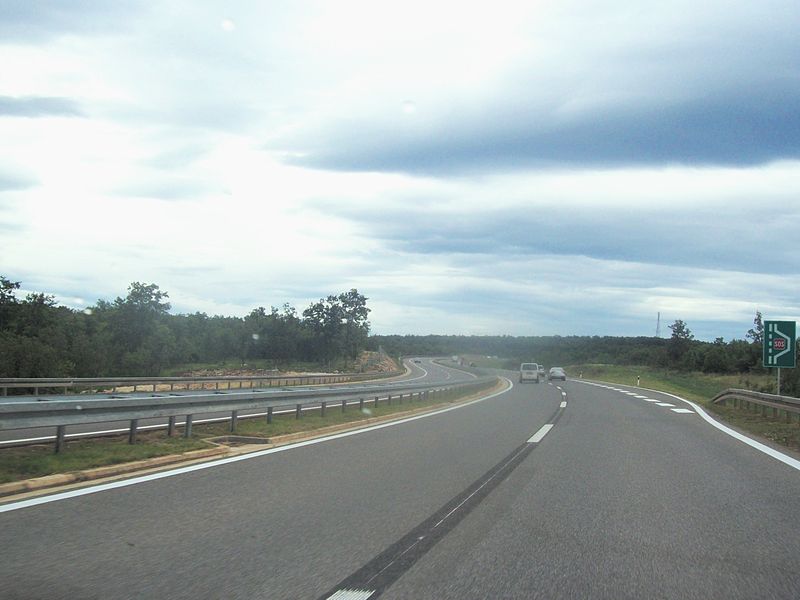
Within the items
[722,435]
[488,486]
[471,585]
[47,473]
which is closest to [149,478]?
[47,473]

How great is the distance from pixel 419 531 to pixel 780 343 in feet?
67.5

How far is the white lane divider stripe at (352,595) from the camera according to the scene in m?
4.86

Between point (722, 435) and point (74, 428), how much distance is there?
1442 centimetres

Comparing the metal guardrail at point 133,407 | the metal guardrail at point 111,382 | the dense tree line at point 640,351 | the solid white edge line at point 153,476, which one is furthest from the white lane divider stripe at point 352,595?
the dense tree line at point 640,351

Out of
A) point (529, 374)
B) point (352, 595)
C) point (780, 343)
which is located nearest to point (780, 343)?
point (780, 343)

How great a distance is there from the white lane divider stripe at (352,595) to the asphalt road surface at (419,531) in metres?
0.02

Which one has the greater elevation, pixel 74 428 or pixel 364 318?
pixel 364 318

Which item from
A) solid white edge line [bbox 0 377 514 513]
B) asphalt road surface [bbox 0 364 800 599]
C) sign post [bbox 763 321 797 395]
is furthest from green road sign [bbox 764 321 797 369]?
solid white edge line [bbox 0 377 514 513]

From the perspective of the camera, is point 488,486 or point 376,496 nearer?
point 376,496

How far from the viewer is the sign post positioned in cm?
2358

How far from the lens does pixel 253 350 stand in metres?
128

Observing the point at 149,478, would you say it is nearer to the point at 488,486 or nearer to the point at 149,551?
the point at 149,551

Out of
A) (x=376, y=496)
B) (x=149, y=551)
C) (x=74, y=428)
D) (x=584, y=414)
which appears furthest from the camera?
(x=584, y=414)

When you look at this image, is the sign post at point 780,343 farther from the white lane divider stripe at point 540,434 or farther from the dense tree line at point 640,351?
the dense tree line at point 640,351
